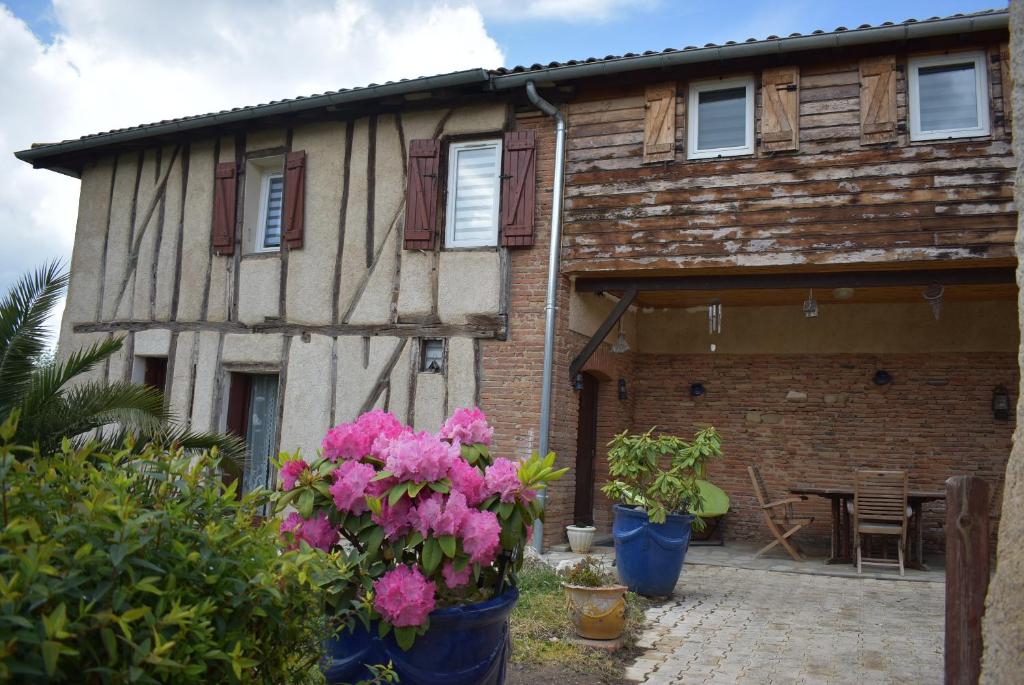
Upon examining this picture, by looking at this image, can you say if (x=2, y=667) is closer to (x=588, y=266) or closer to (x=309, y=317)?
(x=588, y=266)

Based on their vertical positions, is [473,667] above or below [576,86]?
below

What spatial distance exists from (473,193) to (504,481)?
685 centimetres

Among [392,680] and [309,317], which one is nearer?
[392,680]

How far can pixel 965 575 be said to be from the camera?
262cm

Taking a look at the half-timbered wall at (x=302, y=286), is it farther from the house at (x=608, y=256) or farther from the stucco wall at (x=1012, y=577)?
the stucco wall at (x=1012, y=577)

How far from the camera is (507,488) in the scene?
2998mm

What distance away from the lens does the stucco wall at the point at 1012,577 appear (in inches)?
70.4

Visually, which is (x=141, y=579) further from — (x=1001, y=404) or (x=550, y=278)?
(x=1001, y=404)

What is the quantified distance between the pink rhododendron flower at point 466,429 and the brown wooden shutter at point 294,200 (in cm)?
740

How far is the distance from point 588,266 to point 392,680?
631cm

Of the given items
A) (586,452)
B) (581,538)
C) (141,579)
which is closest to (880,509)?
(581,538)

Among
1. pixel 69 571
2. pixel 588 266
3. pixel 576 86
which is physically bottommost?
pixel 69 571

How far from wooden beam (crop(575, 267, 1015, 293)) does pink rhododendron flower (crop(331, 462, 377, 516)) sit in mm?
6328

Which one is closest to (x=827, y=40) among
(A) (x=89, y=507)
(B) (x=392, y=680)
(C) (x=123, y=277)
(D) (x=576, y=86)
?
(D) (x=576, y=86)
